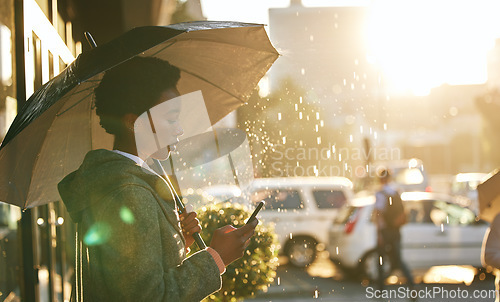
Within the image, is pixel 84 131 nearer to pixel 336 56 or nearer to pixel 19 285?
pixel 19 285

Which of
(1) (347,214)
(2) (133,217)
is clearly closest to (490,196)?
(2) (133,217)

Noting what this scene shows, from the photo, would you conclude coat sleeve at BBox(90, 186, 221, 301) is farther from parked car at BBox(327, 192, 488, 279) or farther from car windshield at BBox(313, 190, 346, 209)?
car windshield at BBox(313, 190, 346, 209)

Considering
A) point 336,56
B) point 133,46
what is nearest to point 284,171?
point 336,56

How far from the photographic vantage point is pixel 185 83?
2.76m

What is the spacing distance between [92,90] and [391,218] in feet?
21.9

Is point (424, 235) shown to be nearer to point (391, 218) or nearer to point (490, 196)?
point (391, 218)

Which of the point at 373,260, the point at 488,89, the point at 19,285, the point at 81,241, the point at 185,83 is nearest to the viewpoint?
the point at 81,241

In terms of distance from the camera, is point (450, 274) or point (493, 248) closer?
point (493, 248)

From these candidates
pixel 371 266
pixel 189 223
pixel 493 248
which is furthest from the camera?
pixel 371 266

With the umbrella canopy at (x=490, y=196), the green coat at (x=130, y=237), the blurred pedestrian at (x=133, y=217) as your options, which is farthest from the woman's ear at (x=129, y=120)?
the umbrella canopy at (x=490, y=196)

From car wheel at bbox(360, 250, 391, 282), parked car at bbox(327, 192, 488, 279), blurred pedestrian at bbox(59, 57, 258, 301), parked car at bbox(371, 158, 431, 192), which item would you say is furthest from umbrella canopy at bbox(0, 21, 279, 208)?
parked car at bbox(371, 158, 431, 192)

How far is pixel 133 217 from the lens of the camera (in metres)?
1.66

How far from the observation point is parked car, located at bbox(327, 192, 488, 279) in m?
9.52

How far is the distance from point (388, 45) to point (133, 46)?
10.1 m
